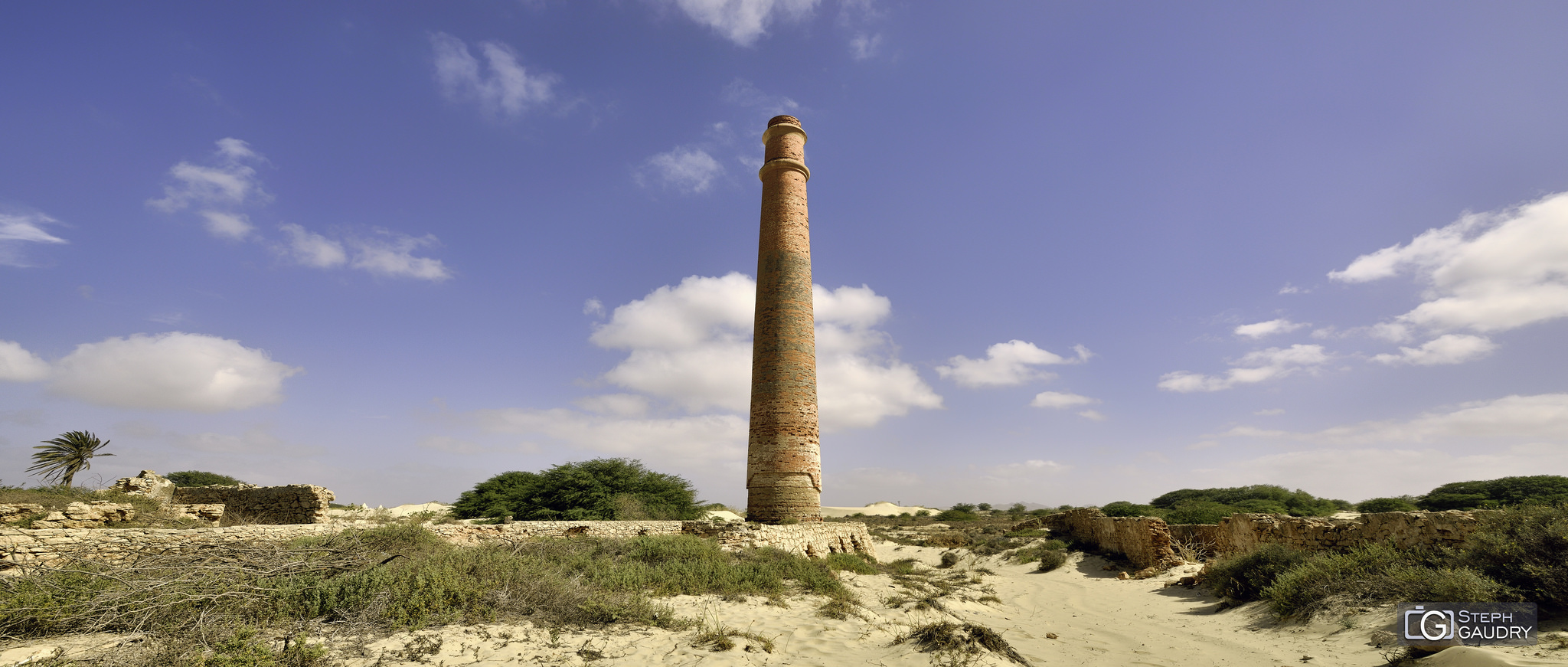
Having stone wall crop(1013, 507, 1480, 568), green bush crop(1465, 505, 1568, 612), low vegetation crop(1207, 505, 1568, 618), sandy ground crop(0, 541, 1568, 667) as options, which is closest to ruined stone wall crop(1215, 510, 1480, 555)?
stone wall crop(1013, 507, 1480, 568)

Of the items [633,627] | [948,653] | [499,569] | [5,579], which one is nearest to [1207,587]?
[948,653]

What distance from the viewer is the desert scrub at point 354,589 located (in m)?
5.57

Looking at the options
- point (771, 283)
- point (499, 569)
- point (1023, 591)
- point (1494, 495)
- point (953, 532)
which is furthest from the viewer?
point (953, 532)

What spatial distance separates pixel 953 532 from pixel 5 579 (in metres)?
24.7

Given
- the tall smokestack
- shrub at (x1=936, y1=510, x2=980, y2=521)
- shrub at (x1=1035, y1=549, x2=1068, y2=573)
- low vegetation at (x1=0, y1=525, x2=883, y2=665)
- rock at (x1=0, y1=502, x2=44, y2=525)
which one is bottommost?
shrub at (x1=936, y1=510, x2=980, y2=521)

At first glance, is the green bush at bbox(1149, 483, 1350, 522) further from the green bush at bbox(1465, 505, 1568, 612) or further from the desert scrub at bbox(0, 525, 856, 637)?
the desert scrub at bbox(0, 525, 856, 637)

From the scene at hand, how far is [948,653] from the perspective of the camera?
6.29m

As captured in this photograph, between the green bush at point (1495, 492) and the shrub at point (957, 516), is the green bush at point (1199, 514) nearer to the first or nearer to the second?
the green bush at point (1495, 492)

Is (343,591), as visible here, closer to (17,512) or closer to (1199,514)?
(17,512)

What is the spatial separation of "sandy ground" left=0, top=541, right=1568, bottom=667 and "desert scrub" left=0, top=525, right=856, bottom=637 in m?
0.31

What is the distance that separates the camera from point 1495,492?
20.8 m

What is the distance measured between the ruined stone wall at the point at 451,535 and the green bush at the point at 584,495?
3.50 m

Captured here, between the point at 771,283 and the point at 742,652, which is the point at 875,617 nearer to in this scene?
the point at 742,652

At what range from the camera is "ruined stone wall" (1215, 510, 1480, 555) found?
8742mm
